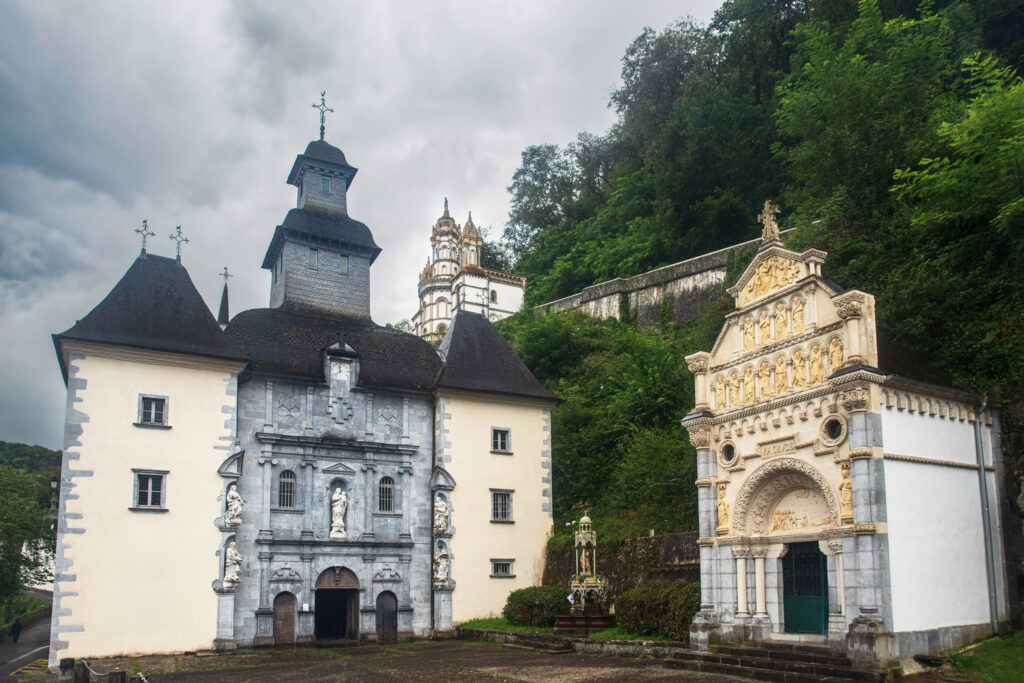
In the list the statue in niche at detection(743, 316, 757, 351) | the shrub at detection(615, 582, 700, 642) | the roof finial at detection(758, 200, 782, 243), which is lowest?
the shrub at detection(615, 582, 700, 642)

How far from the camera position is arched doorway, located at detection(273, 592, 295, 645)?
894 inches

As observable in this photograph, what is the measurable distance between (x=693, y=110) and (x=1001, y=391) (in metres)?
25.1

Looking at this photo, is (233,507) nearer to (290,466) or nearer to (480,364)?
(290,466)

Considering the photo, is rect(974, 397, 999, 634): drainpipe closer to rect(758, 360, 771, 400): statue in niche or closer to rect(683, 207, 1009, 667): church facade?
rect(683, 207, 1009, 667): church facade

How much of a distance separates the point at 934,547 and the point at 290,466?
56.0ft

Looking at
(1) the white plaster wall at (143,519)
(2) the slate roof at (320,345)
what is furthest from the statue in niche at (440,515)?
(1) the white plaster wall at (143,519)

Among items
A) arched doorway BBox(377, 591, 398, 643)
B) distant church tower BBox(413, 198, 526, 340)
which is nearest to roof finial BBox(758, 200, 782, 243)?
arched doorway BBox(377, 591, 398, 643)

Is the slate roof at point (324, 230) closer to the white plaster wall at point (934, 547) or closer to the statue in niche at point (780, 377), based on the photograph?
the statue in niche at point (780, 377)

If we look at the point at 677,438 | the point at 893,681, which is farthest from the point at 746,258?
the point at 893,681

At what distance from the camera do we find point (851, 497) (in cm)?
1450

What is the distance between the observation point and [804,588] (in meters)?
15.9

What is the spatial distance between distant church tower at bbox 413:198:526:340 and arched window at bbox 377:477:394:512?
41527mm

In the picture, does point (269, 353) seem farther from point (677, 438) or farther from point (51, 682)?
Result: point (677, 438)

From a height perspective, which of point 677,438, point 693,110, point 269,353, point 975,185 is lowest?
point 677,438
